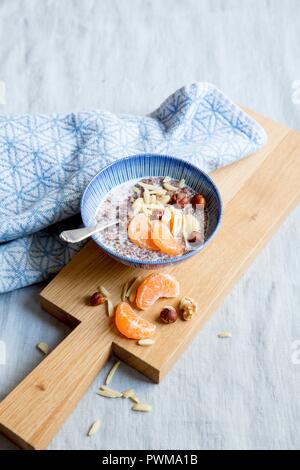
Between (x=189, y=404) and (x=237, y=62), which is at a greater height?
(x=237, y=62)

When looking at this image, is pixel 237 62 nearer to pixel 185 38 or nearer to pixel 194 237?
pixel 185 38

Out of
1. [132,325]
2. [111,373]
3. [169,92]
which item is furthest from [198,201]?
[169,92]

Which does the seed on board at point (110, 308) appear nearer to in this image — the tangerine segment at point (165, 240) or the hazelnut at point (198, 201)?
the tangerine segment at point (165, 240)

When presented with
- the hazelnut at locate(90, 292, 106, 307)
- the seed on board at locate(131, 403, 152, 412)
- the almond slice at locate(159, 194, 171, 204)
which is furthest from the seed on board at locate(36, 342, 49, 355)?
the almond slice at locate(159, 194, 171, 204)

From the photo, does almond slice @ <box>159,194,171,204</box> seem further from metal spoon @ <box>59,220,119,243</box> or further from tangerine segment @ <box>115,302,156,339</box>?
tangerine segment @ <box>115,302,156,339</box>

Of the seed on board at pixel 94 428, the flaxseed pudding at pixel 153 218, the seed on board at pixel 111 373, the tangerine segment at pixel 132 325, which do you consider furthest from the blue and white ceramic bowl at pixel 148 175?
the seed on board at pixel 94 428

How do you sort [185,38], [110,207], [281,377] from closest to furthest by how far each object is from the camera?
[281,377], [110,207], [185,38]

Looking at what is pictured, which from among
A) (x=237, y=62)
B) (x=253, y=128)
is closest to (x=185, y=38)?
(x=237, y=62)
